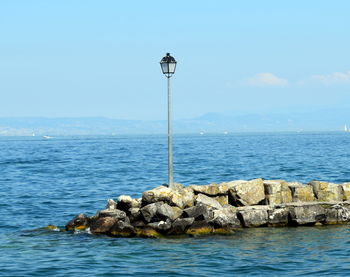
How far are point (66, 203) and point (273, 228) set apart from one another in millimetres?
14561

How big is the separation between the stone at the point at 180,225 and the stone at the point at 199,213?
56cm

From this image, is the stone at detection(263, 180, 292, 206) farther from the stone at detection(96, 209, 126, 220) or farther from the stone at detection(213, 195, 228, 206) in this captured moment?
the stone at detection(96, 209, 126, 220)

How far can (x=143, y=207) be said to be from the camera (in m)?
23.8

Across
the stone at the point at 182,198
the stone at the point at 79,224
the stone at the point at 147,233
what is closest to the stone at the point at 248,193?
the stone at the point at 182,198

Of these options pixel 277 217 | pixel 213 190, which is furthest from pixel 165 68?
pixel 277 217

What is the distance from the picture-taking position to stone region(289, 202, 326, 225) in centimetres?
2434

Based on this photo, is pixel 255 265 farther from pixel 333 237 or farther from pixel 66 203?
pixel 66 203

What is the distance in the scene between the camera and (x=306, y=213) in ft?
80.4

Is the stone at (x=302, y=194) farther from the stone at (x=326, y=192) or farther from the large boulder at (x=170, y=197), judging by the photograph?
the large boulder at (x=170, y=197)

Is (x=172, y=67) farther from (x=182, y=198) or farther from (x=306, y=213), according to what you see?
(x=306, y=213)

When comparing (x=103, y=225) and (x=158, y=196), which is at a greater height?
(x=158, y=196)

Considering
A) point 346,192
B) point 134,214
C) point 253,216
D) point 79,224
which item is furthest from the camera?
point 346,192

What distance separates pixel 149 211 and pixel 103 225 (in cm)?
173

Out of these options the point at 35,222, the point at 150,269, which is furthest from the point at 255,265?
the point at 35,222
